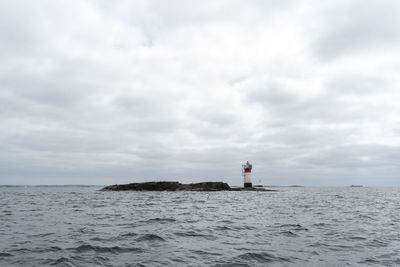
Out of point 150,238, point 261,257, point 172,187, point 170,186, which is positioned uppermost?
point 170,186

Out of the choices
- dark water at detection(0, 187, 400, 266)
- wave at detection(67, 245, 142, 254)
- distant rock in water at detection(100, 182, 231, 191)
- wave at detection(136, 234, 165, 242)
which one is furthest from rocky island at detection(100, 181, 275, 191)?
wave at detection(67, 245, 142, 254)

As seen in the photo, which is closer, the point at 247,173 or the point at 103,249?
the point at 103,249

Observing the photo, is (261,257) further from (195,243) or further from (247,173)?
(247,173)

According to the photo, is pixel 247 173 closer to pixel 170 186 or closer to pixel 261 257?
pixel 170 186

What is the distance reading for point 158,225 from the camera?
18.3 m

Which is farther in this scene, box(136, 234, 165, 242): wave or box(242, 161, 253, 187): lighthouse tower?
box(242, 161, 253, 187): lighthouse tower

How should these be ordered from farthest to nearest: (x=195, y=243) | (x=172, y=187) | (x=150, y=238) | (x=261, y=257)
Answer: (x=172, y=187)
(x=150, y=238)
(x=195, y=243)
(x=261, y=257)

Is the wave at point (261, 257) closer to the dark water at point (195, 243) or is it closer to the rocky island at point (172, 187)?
the dark water at point (195, 243)

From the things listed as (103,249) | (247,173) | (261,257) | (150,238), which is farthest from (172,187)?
(261,257)

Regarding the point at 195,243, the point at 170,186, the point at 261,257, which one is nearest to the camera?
the point at 261,257

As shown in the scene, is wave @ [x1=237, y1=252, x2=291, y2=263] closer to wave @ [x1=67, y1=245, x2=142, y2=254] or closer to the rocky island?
wave @ [x1=67, y1=245, x2=142, y2=254]

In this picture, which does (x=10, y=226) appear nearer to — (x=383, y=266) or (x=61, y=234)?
(x=61, y=234)

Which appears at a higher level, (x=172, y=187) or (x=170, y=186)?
(x=170, y=186)

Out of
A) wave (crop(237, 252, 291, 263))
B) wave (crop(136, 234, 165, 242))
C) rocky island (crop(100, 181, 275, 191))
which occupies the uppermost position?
rocky island (crop(100, 181, 275, 191))
